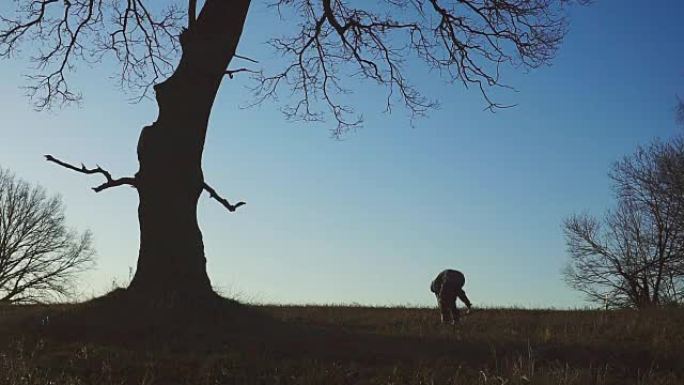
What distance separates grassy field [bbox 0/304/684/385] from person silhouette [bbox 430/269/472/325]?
1.57 meters

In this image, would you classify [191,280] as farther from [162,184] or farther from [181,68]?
[181,68]

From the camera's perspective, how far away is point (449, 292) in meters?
13.7

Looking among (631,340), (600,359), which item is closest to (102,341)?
(600,359)

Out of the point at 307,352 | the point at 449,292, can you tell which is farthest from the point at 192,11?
the point at 449,292

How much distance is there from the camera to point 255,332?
9.25m

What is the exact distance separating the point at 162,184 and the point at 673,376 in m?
7.25

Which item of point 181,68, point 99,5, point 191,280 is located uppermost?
point 99,5

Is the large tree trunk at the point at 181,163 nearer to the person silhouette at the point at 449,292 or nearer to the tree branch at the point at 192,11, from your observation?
the tree branch at the point at 192,11

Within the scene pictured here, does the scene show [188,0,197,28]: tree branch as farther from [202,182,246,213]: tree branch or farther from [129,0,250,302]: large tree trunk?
[202,182,246,213]: tree branch

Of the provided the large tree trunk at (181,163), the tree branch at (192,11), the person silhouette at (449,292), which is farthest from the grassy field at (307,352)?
the tree branch at (192,11)

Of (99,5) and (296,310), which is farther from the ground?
(99,5)

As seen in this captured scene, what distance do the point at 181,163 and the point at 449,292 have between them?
227 inches

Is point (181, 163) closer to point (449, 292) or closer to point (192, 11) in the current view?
point (192, 11)

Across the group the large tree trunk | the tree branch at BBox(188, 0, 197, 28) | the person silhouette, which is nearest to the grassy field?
the large tree trunk
